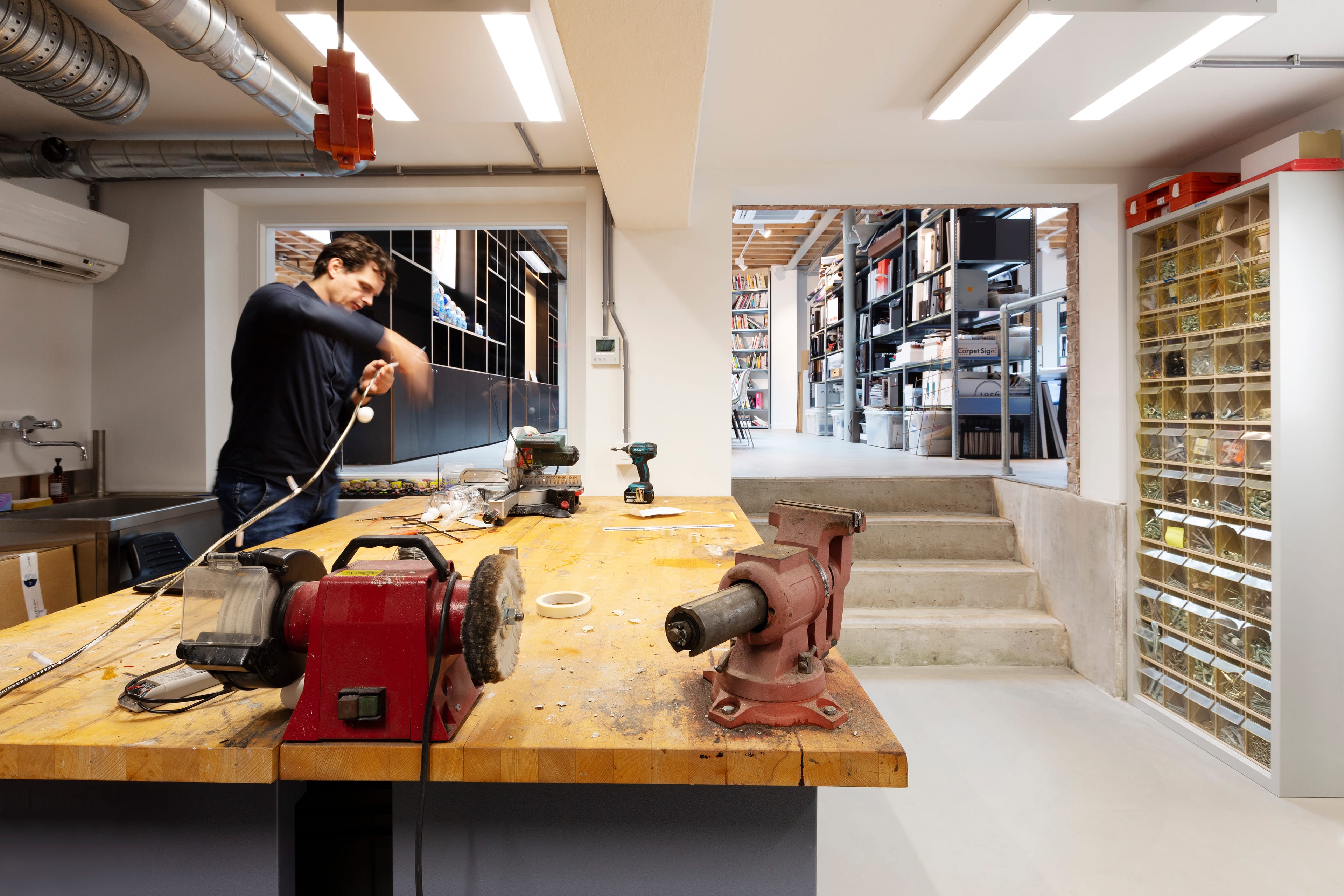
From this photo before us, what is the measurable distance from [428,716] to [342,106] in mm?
1233

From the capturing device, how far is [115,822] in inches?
32.7

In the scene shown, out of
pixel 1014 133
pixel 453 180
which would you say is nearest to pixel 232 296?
pixel 453 180

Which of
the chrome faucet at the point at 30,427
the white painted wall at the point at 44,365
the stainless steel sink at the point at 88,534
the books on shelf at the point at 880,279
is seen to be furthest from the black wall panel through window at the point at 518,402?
Answer: the books on shelf at the point at 880,279

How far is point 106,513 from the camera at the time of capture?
3.52 m

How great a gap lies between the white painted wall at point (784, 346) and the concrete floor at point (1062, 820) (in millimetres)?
9732

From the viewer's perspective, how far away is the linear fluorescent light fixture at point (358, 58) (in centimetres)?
195

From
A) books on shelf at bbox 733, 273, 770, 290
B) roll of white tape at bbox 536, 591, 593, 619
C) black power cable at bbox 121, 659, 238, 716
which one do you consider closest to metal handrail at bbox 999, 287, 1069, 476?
roll of white tape at bbox 536, 591, 593, 619

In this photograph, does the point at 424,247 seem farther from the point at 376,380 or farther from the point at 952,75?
the point at 952,75

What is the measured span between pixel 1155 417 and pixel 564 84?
3.25 metres

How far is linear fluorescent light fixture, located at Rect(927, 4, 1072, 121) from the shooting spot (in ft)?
6.46

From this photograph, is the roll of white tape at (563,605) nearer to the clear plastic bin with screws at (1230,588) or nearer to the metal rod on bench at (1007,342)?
the clear plastic bin with screws at (1230,588)

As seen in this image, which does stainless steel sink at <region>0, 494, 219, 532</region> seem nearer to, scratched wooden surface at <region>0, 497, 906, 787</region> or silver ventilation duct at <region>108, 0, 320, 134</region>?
silver ventilation duct at <region>108, 0, 320, 134</region>

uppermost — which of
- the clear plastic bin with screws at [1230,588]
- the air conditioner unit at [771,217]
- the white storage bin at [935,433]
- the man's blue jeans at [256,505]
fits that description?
the air conditioner unit at [771,217]

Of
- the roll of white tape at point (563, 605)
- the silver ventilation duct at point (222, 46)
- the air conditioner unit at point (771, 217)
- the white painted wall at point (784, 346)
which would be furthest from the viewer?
the white painted wall at point (784, 346)
